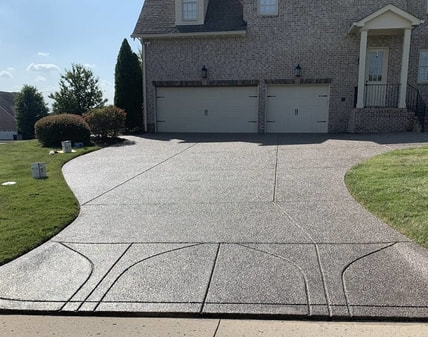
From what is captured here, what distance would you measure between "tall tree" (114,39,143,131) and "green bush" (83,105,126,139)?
13.2 feet

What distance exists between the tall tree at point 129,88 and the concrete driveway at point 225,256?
12574mm

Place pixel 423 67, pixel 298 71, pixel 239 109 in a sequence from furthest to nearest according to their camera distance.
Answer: pixel 239 109
pixel 423 67
pixel 298 71

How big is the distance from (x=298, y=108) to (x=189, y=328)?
53.2 feet

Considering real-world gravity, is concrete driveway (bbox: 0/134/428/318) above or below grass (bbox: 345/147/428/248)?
below

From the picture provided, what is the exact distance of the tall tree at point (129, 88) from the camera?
20.5m

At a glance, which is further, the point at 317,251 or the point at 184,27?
the point at 184,27

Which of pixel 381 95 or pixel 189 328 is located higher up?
pixel 381 95

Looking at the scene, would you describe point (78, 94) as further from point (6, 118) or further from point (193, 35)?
point (6, 118)

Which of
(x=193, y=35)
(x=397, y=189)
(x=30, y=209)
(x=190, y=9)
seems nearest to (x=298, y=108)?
(x=193, y=35)

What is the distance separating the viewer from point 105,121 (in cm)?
1623

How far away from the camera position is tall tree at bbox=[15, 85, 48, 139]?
118 feet

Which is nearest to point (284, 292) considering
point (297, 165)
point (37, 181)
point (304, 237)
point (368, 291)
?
point (368, 291)

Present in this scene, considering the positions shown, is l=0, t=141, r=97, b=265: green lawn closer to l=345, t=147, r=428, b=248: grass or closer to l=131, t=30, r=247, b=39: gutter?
l=345, t=147, r=428, b=248: grass

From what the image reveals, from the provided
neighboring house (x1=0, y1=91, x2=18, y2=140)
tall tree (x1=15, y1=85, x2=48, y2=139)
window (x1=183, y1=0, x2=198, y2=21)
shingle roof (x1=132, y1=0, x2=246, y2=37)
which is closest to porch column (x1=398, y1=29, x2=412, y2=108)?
shingle roof (x1=132, y1=0, x2=246, y2=37)
